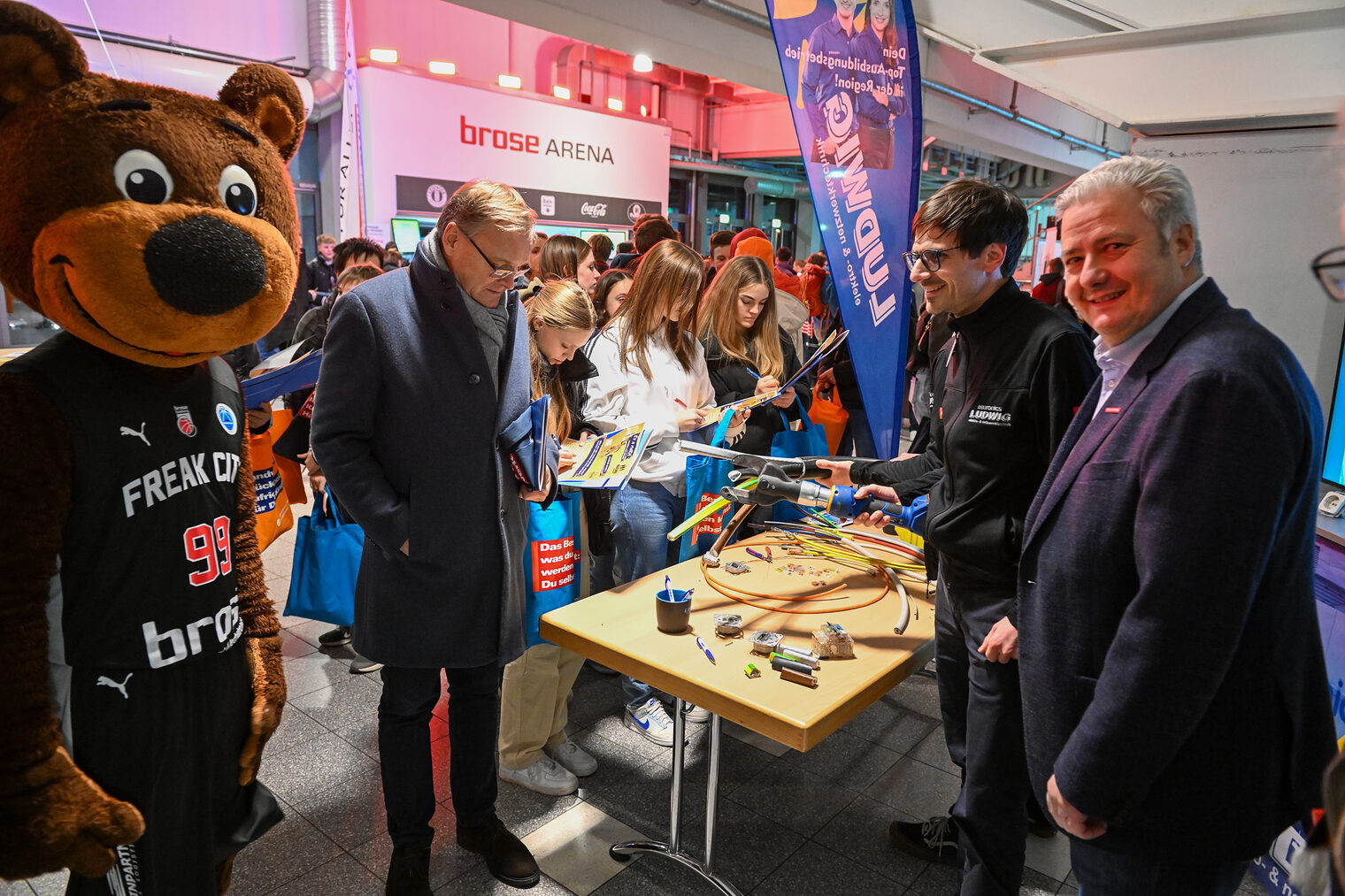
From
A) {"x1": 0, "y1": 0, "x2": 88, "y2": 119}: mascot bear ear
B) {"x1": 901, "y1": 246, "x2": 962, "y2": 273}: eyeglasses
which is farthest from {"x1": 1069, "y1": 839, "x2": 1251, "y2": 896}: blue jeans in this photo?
{"x1": 0, "y1": 0, "x2": 88, "y2": 119}: mascot bear ear

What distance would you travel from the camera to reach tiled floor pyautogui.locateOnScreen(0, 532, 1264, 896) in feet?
7.13

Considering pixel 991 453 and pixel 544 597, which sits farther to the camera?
pixel 544 597

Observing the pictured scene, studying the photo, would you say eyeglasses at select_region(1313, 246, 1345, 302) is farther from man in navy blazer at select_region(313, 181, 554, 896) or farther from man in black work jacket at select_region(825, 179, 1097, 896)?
man in navy blazer at select_region(313, 181, 554, 896)

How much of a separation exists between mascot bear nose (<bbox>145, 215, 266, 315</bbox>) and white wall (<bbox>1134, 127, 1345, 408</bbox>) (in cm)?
359

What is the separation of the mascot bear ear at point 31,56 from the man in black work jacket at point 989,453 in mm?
1592

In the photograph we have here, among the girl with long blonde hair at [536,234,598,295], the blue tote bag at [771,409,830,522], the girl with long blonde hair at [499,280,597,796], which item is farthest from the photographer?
the girl with long blonde hair at [536,234,598,295]

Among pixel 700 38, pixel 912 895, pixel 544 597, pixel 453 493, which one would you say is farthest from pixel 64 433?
pixel 700 38

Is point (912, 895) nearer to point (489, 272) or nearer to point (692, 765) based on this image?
point (692, 765)

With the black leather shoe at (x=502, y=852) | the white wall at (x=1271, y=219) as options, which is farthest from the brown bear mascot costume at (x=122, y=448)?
the white wall at (x=1271, y=219)

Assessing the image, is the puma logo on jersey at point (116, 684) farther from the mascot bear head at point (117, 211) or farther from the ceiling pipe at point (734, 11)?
the ceiling pipe at point (734, 11)

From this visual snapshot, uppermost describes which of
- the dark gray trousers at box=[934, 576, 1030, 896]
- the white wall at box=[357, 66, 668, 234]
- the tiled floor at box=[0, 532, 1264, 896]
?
the white wall at box=[357, 66, 668, 234]

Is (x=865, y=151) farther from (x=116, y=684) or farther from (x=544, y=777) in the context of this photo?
(x=116, y=684)

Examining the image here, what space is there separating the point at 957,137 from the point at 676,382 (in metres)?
8.79

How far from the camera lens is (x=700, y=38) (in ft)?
20.4
